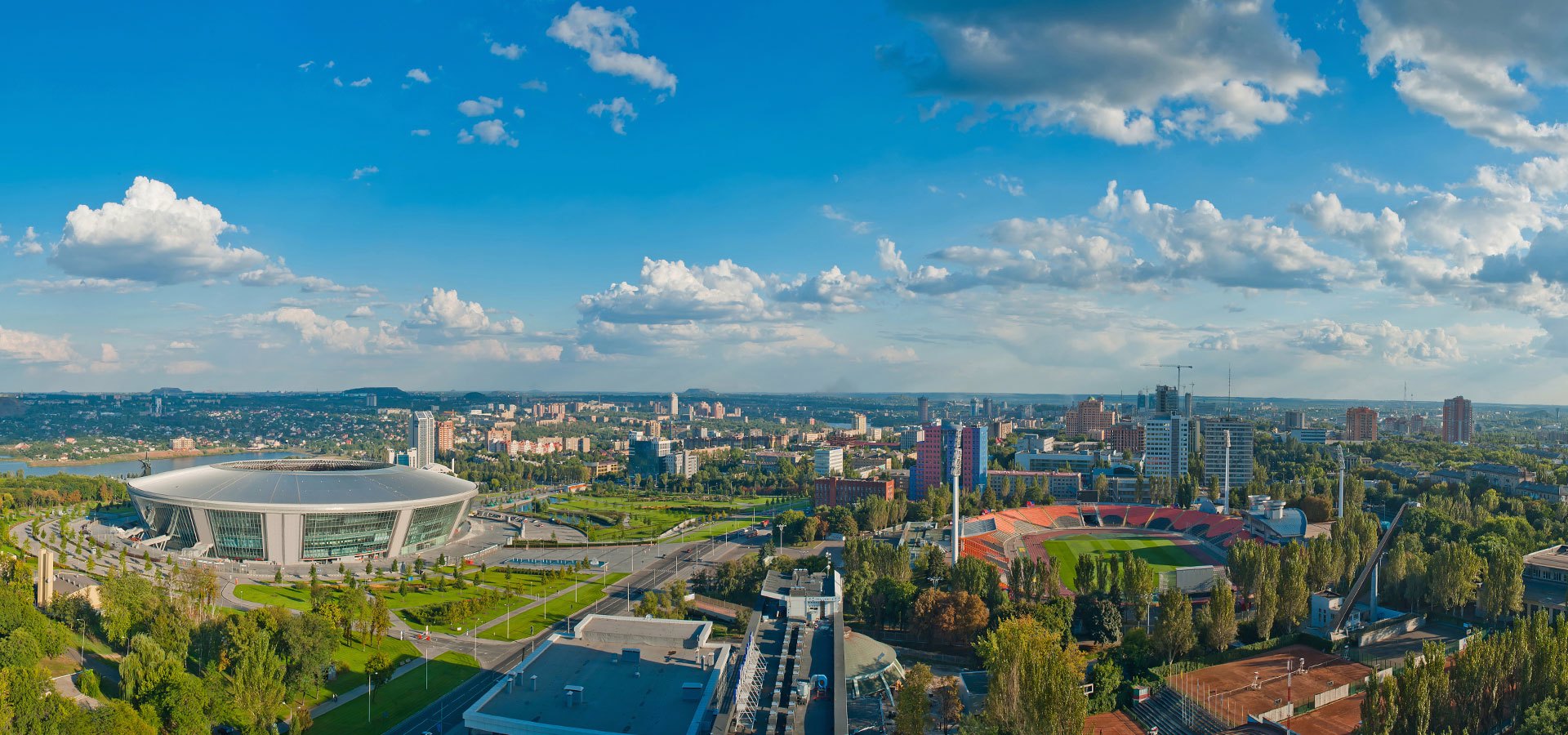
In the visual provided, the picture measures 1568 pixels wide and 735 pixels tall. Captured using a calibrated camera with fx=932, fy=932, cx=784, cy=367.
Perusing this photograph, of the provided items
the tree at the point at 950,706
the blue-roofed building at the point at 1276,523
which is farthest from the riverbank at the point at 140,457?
the blue-roofed building at the point at 1276,523

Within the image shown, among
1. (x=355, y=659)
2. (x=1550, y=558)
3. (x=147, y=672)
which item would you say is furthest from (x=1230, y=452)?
(x=147, y=672)

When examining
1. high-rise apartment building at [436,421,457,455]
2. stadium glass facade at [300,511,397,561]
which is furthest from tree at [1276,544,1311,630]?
high-rise apartment building at [436,421,457,455]

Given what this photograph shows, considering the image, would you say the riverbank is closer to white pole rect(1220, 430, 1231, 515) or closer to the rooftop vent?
the rooftop vent

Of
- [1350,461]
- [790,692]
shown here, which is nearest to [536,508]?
[790,692]

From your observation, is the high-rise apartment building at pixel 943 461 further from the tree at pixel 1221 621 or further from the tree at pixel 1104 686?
the tree at pixel 1104 686

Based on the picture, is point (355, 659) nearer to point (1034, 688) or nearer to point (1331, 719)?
point (1034, 688)
